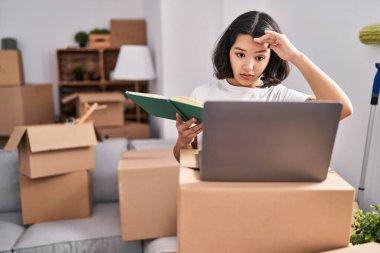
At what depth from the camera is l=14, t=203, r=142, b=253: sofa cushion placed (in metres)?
1.76

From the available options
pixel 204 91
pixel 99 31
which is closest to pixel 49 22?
pixel 99 31

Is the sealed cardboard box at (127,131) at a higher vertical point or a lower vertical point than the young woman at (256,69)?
lower

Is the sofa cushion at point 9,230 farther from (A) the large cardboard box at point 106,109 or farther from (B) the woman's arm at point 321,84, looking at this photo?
(B) the woman's arm at point 321,84

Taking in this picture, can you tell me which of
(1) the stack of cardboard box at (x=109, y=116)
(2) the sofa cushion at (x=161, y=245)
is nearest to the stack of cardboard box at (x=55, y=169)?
(2) the sofa cushion at (x=161, y=245)

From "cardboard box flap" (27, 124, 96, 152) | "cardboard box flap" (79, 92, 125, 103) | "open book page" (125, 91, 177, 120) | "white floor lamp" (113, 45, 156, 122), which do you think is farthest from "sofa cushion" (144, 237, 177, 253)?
"white floor lamp" (113, 45, 156, 122)

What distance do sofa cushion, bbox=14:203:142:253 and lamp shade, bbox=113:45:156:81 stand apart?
49.3 inches

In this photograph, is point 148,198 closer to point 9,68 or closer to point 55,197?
point 55,197

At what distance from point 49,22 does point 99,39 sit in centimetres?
61

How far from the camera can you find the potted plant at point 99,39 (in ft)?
11.2

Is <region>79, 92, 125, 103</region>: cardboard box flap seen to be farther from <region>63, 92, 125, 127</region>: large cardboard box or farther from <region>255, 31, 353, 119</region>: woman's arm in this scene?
<region>255, 31, 353, 119</region>: woman's arm

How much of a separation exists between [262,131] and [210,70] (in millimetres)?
2062

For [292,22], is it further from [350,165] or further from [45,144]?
[45,144]

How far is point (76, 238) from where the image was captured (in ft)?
5.91

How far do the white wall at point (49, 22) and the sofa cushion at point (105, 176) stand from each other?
5.39 feet
